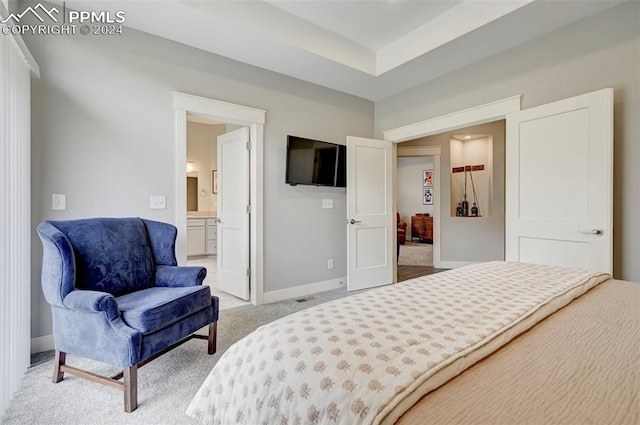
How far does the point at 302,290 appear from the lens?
3736mm

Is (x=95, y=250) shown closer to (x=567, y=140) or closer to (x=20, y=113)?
(x=20, y=113)

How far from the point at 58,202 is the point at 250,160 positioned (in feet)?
5.79

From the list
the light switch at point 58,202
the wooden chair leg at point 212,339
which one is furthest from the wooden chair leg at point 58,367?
the light switch at point 58,202

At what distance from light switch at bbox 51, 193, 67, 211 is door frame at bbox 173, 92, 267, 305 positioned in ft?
2.70

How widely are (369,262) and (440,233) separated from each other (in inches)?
85.3

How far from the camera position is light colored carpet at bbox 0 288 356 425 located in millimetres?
1536

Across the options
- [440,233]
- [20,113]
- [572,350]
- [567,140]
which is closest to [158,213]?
[20,113]

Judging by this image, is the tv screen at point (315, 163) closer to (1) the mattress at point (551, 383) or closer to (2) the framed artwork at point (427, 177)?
(1) the mattress at point (551, 383)

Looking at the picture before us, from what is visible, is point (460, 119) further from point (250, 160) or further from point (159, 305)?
point (159, 305)

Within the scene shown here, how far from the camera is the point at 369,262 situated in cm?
405

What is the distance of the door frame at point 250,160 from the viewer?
284cm

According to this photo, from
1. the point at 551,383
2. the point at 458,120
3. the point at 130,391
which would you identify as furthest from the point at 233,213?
the point at 551,383

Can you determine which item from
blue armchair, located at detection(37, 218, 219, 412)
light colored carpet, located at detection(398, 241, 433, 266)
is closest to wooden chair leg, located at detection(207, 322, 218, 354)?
blue armchair, located at detection(37, 218, 219, 412)

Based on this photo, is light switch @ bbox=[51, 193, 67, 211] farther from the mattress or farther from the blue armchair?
the mattress
